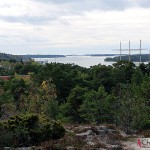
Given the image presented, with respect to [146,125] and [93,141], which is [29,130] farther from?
[146,125]

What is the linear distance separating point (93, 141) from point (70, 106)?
56.9 feet

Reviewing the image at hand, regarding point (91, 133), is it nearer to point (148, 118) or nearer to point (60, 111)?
point (148, 118)

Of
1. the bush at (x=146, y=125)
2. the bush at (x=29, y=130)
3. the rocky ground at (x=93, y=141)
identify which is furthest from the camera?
the bush at (x=146, y=125)

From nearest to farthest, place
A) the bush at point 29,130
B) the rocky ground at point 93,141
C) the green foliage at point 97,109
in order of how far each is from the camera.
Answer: the rocky ground at point 93,141, the bush at point 29,130, the green foliage at point 97,109

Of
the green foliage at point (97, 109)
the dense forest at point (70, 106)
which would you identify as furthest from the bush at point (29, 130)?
the green foliage at point (97, 109)

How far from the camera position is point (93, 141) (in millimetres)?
18422

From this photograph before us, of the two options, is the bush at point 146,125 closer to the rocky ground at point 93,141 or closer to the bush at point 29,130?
the rocky ground at point 93,141

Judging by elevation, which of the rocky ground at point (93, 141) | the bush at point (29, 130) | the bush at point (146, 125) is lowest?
the bush at point (146, 125)

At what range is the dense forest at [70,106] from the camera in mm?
17844

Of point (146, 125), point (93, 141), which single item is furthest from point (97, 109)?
point (93, 141)

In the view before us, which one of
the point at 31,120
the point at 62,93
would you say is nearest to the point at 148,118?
the point at 31,120

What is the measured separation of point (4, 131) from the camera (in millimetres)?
16281

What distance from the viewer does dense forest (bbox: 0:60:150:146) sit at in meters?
17.8

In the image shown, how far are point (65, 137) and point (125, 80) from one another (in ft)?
132
